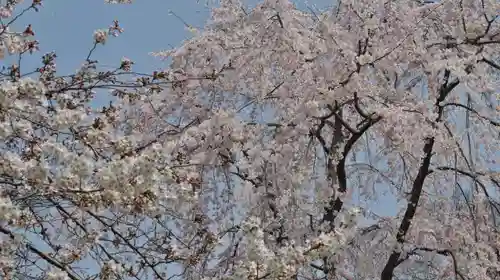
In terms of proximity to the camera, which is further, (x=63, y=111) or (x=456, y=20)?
(x=456, y=20)

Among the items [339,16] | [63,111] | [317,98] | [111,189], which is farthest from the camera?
[339,16]

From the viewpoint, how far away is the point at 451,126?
5809mm

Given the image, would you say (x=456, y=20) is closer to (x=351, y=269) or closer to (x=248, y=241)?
(x=351, y=269)

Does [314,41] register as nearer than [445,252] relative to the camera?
Yes

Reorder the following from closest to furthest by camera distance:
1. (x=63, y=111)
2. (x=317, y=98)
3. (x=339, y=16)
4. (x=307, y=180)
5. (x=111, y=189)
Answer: (x=111, y=189)
(x=63, y=111)
(x=317, y=98)
(x=307, y=180)
(x=339, y=16)

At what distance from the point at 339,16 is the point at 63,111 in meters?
3.78

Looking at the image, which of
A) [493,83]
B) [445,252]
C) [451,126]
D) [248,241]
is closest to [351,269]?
[445,252]

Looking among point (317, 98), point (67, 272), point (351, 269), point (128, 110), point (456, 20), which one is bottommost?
point (67, 272)

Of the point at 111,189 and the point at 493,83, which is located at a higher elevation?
the point at 493,83

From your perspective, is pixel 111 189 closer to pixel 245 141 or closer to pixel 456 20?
pixel 245 141

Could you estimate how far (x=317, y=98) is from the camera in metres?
5.32

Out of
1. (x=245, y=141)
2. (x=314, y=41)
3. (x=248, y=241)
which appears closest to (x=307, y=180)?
(x=245, y=141)

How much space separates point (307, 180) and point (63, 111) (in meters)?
2.97

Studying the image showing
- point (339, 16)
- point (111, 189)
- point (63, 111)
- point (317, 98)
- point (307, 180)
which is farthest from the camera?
point (339, 16)
